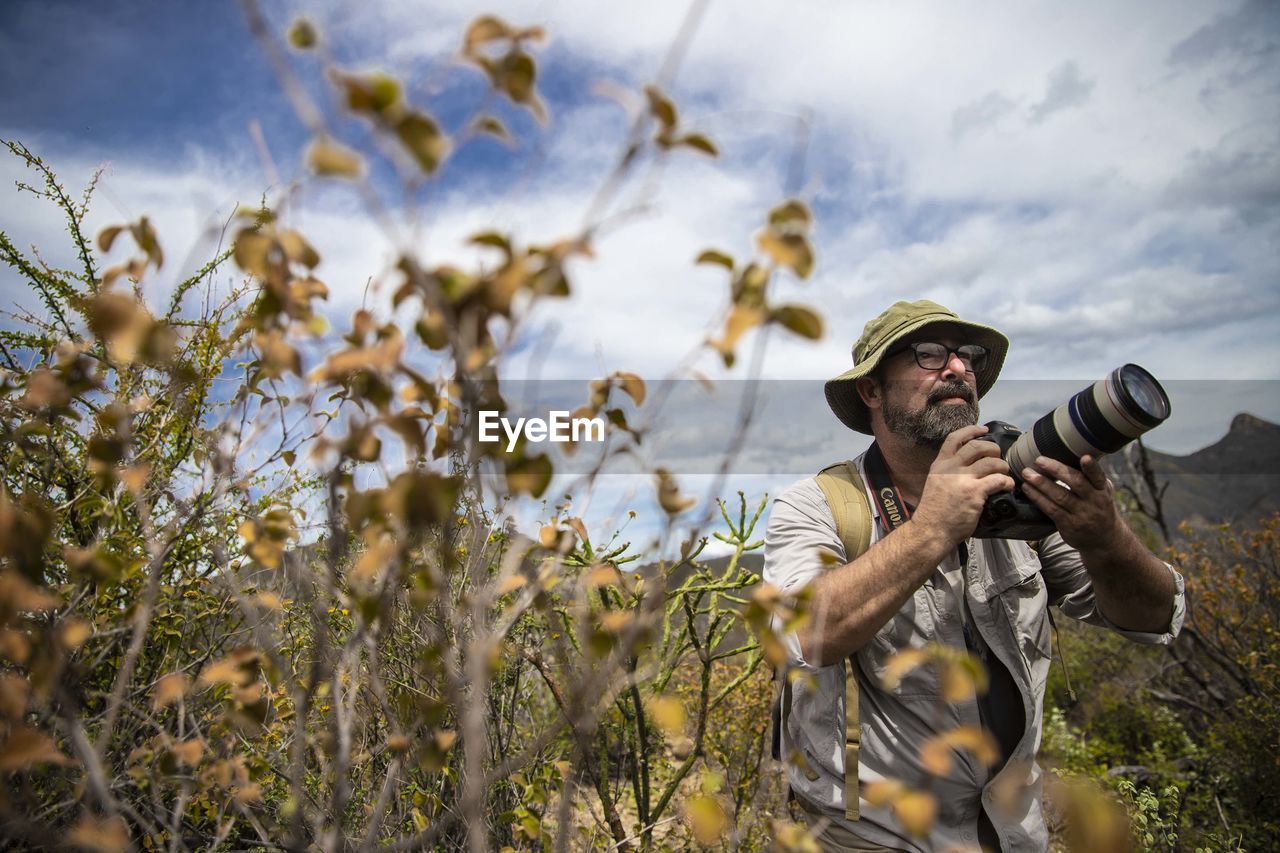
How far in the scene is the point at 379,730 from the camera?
2.78 m

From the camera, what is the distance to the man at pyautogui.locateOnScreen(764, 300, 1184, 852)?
1.81m

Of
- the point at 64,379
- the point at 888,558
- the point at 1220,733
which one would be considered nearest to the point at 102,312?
the point at 64,379

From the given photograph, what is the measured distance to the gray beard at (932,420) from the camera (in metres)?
2.30

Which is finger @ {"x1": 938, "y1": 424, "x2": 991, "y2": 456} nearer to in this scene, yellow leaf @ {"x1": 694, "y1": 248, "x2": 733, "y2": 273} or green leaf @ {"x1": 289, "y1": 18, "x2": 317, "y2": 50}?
yellow leaf @ {"x1": 694, "y1": 248, "x2": 733, "y2": 273}

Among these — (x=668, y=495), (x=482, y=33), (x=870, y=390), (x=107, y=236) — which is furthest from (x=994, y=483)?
(x=107, y=236)

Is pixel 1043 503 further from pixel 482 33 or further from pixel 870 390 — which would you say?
pixel 482 33

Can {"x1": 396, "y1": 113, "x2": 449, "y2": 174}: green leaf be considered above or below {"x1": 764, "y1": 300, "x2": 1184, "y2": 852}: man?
above

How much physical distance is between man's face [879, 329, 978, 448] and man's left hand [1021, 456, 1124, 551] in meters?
0.32

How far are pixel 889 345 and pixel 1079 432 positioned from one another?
0.65m

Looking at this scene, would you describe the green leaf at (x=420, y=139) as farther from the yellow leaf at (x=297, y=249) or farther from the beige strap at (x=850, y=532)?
the beige strap at (x=850, y=532)

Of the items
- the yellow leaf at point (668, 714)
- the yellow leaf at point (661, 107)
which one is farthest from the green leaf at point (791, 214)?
the yellow leaf at point (668, 714)

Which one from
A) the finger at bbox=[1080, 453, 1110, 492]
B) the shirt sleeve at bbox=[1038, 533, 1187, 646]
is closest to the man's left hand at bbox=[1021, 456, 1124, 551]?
the finger at bbox=[1080, 453, 1110, 492]

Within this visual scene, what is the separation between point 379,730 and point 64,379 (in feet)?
6.82

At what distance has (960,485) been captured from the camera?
6.12ft
